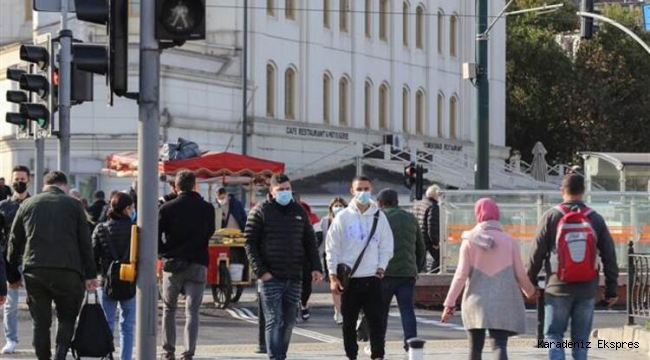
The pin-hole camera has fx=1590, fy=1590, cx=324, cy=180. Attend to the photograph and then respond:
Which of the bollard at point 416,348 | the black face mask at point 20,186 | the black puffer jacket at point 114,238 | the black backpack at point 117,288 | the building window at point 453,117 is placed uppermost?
the building window at point 453,117

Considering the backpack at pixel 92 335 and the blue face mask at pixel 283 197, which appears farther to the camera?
the blue face mask at pixel 283 197

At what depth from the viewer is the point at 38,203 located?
1330cm

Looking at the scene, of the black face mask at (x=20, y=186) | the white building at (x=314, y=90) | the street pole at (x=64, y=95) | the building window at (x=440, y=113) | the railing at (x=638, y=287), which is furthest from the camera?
the building window at (x=440, y=113)

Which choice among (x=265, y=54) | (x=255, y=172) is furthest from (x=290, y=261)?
(x=265, y=54)

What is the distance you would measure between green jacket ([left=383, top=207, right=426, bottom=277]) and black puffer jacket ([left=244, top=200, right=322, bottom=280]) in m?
1.59

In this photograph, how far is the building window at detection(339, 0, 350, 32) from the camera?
6594cm

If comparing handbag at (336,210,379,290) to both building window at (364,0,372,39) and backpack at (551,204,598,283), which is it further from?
building window at (364,0,372,39)

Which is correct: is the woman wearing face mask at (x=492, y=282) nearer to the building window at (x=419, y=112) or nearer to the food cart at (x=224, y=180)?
the food cart at (x=224, y=180)

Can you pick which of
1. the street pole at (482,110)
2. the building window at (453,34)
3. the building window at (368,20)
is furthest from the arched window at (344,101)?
the street pole at (482,110)

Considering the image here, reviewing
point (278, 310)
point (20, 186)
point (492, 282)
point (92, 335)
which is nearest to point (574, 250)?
point (492, 282)

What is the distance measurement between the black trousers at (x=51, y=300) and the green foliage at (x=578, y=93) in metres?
68.0

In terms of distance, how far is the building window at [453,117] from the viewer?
249 ft

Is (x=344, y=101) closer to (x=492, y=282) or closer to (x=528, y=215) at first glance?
(x=528, y=215)

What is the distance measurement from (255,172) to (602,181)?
1354cm
